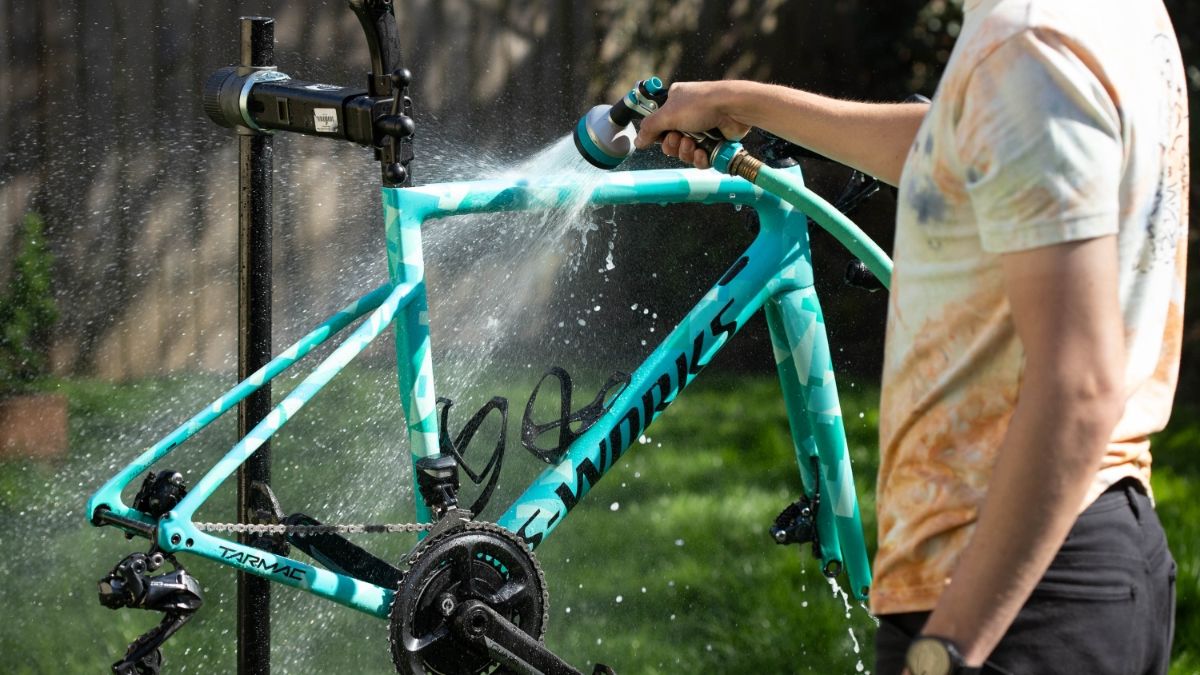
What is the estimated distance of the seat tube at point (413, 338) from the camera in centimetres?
229

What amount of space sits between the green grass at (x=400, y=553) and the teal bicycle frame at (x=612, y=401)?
0.74m

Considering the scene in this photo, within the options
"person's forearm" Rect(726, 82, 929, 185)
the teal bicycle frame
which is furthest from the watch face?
the teal bicycle frame

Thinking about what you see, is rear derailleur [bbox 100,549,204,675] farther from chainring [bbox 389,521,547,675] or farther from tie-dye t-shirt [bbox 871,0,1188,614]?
tie-dye t-shirt [bbox 871,0,1188,614]

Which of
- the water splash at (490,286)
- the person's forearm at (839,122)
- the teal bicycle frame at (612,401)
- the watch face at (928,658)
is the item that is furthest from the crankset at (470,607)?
the water splash at (490,286)

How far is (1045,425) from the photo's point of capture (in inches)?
47.3

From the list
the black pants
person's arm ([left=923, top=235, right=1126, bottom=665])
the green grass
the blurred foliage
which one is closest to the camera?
person's arm ([left=923, top=235, right=1126, bottom=665])

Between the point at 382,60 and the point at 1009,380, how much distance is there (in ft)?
4.02

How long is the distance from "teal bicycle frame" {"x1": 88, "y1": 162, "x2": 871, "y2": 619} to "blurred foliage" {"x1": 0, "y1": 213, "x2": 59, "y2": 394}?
2.30 m

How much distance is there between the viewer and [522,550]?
2.23 metres

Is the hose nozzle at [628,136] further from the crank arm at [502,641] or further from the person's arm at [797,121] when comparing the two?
the crank arm at [502,641]

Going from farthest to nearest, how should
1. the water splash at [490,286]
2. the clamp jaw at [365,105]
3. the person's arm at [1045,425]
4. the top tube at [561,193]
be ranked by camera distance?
the water splash at [490,286] < the top tube at [561,193] < the clamp jaw at [365,105] < the person's arm at [1045,425]

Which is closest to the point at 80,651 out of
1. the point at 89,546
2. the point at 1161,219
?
the point at 89,546

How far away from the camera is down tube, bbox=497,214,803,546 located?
8.05 feet

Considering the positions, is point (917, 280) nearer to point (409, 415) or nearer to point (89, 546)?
point (409, 415)
